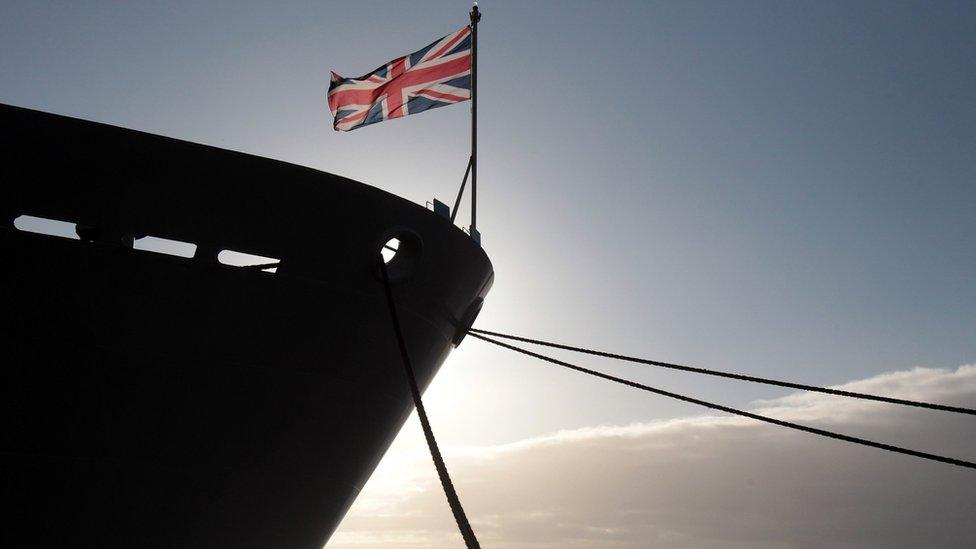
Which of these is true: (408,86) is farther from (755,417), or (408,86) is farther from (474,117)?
(755,417)

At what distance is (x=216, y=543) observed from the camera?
263 inches

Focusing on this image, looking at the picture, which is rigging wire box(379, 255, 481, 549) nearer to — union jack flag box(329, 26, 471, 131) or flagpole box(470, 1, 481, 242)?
flagpole box(470, 1, 481, 242)

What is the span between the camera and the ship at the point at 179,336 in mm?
6086

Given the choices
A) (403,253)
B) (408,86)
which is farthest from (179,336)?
(408,86)

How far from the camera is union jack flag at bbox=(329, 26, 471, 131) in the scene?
9.93 metres

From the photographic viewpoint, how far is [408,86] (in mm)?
10320

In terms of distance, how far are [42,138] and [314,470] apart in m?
3.65

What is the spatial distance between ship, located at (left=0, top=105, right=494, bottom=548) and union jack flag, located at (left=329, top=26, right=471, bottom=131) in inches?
121

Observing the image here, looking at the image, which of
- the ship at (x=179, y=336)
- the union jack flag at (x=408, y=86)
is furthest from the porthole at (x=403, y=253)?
the union jack flag at (x=408, y=86)

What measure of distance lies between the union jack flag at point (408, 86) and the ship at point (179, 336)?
307cm

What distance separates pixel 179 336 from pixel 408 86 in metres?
5.15

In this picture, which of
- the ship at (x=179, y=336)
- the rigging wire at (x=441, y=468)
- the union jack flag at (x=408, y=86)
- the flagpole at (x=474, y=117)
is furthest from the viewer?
the union jack flag at (x=408, y=86)

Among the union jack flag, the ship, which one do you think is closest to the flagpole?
the union jack flag

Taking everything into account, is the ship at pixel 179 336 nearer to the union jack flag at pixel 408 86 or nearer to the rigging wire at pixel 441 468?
the rigging wire at pixel 441 468
